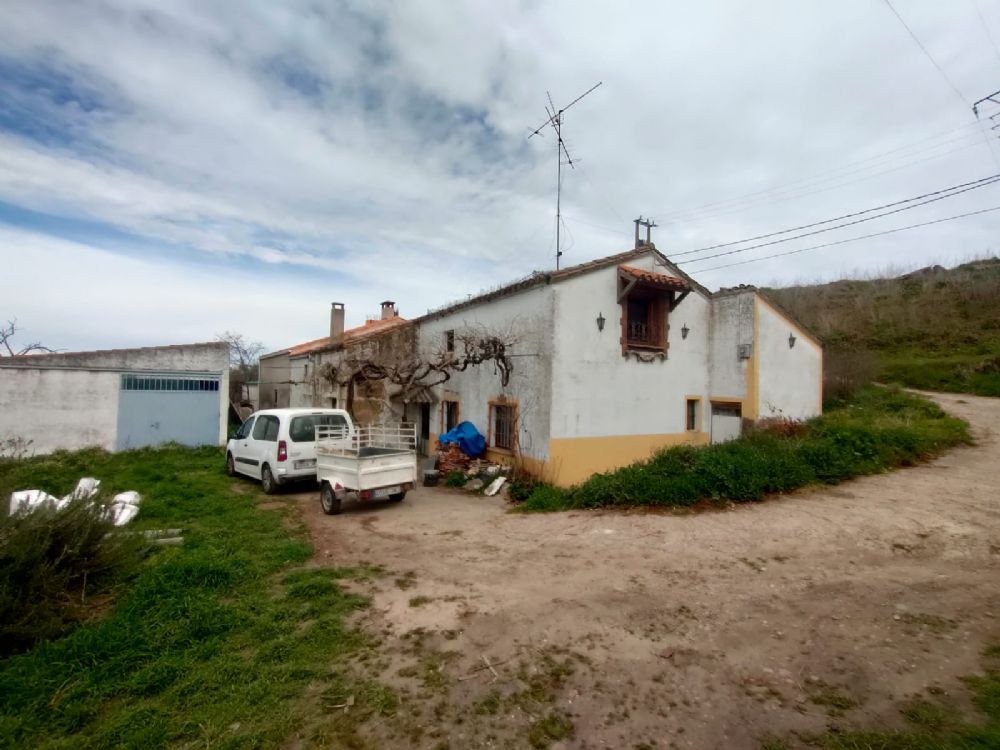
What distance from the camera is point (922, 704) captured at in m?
2.98

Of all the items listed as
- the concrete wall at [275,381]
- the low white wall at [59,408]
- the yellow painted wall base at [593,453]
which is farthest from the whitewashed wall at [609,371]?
the concrete wall at [275,381]

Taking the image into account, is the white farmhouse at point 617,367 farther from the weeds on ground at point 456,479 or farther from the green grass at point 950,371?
the green grass at point 950,371

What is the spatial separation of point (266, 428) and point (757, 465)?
10.3 metres

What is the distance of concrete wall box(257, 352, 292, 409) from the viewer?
22.8 meters

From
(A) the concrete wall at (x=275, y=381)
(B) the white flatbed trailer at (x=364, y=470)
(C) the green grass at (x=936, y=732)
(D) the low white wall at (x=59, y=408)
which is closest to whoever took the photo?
(C) the green grass at (x=936, y=732)

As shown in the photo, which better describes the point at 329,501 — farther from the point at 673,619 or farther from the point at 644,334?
the point at 644,334

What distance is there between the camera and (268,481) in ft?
32.5

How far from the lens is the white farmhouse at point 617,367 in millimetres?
10703

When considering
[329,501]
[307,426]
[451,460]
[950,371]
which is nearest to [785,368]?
[451,460]

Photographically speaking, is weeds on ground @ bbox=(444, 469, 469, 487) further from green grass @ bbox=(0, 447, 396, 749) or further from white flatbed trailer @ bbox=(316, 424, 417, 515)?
green grass @ bbox=(0, 447, 396, 749)

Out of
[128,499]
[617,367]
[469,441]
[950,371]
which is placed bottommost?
[128,499]

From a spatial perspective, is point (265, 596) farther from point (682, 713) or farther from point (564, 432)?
point (564, 432)

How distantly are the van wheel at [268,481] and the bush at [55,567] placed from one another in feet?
15.4

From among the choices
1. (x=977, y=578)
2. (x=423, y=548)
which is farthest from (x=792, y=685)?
(x=423, y=548)
